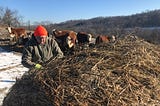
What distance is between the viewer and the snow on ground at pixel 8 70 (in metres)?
11.1

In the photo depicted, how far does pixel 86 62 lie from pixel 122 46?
685mm

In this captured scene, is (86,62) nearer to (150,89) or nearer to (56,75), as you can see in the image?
(56,75)

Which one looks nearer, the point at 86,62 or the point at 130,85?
the point at 130,85

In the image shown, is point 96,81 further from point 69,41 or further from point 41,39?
point 69,41

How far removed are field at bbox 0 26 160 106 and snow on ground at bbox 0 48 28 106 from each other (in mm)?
4473

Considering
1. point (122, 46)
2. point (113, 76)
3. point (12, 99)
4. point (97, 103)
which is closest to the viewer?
point (97, 103)

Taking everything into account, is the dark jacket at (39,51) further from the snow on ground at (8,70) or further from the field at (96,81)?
the snow on ground at (8,70)

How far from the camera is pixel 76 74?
450 centimetres

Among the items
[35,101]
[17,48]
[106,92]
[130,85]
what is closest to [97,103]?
[106,92]

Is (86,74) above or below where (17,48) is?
above

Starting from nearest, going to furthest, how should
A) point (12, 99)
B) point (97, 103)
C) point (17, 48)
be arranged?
point (97, 103), point (12, 99), point (17, 48)

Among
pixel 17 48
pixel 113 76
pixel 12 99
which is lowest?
pixel 17 48

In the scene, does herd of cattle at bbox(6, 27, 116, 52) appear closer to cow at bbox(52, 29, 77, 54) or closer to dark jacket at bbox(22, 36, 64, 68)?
cow at bbox(52, 29, 77, 54)

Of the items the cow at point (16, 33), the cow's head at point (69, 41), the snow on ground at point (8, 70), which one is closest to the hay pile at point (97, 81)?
the snow on ground at point (8, 70)
